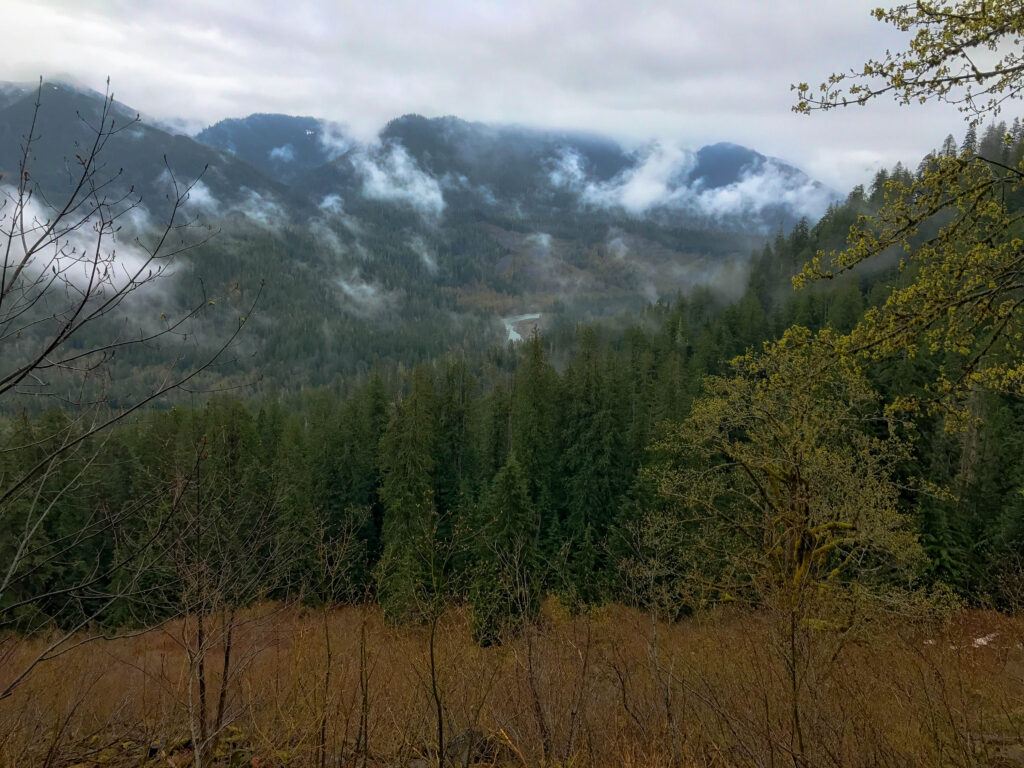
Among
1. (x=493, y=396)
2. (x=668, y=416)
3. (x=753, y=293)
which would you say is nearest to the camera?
(x=668, y=416)

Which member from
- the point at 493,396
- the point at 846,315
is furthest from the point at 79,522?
the point at 846,315

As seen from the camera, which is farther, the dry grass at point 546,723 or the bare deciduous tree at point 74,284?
the dry grass at point 546,723

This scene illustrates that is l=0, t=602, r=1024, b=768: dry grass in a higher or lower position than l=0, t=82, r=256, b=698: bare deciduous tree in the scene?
lower

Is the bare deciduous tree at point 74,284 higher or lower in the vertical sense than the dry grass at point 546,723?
higher

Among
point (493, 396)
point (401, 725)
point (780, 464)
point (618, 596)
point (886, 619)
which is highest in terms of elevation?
point (780, 464)

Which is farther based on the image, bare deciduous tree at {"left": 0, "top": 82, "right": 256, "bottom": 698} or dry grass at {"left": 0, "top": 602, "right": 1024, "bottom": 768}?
dry grass at {"left": 0, "top": 602, "right": 1024, "bottom": 768}

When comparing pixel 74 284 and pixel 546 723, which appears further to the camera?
pixel 546 723

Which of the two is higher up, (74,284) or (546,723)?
(74,284)

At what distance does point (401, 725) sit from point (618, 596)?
20000 millimetres

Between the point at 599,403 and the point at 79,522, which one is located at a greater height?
the point at 599,403

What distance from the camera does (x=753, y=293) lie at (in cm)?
7112

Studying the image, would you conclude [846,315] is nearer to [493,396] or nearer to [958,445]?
[958,445]

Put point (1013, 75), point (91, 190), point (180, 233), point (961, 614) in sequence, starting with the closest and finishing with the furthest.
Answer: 1. point (91, 190)
2. point (180, 233)
3. point (1013, 75)
4. point (961, 614)

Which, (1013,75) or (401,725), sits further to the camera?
(401,725)
